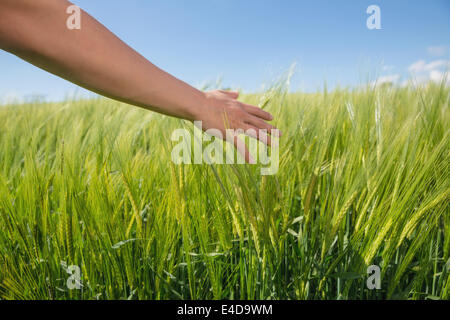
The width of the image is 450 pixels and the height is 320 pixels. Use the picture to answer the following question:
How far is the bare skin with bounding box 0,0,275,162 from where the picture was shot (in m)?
0.47

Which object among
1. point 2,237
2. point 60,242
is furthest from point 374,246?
point 2,237

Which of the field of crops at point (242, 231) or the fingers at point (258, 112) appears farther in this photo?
the fingers at point (258, 112)

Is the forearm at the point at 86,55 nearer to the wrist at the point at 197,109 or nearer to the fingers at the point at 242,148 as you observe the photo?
the wrist at the point at 197,109

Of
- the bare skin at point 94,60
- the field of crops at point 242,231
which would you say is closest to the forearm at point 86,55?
the bare skin at point 94,60

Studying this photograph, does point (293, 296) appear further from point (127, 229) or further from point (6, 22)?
point (6, 22)

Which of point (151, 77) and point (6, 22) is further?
point (151, 77)

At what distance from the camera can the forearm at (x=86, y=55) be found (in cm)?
46

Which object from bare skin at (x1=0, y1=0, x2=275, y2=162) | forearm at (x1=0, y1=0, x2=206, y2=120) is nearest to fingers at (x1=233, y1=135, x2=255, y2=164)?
bare skin at (x1=0, y1=0, x2=275, y2=162)

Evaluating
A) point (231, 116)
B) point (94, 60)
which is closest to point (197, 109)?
point (231, 116)

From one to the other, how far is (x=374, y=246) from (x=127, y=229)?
1.39 ft

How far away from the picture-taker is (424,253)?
2.00 ft

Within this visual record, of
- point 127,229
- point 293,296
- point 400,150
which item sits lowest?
point 293,296

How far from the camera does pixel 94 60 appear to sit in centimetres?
50

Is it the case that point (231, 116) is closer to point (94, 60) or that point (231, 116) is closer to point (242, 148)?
point (242, 148)
